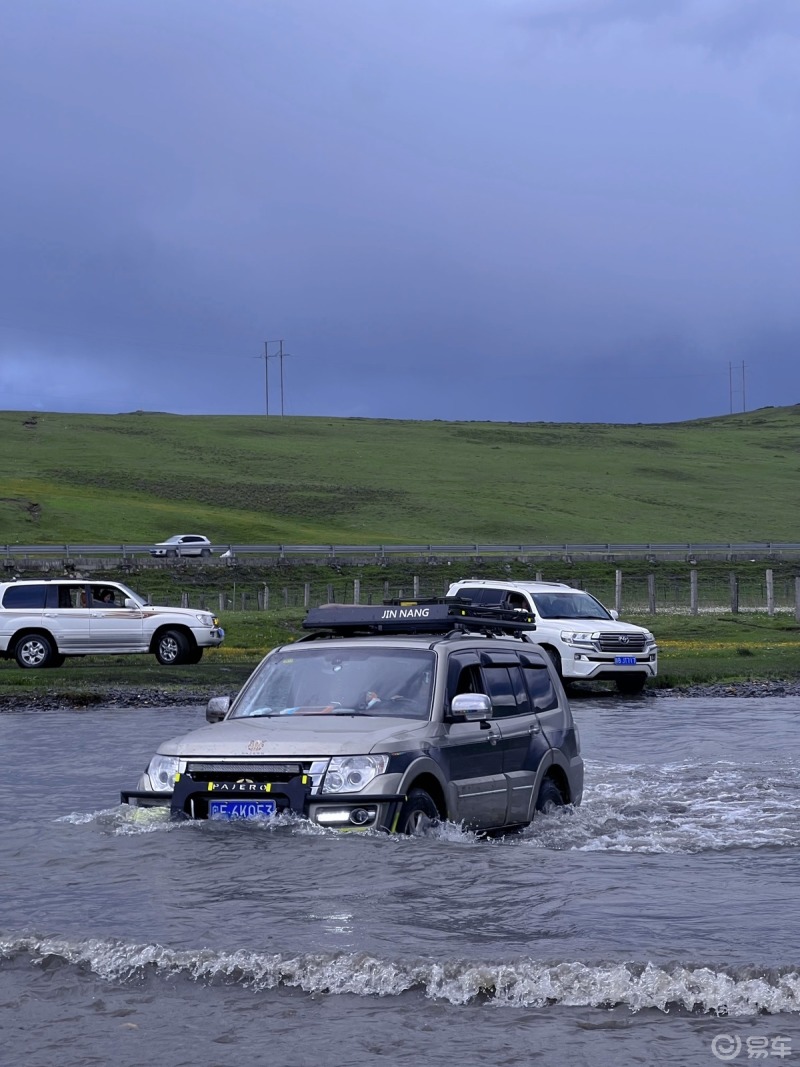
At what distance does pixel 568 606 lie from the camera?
1021 inches

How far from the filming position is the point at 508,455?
407 feet

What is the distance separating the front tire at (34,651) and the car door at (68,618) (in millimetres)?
200

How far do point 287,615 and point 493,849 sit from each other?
30818mm

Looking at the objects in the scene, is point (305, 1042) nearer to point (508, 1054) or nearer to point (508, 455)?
point (508, 1054)

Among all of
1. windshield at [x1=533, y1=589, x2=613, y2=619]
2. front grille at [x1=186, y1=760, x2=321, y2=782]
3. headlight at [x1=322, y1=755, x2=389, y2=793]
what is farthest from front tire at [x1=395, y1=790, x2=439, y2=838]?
windshield at [x1=533, y1=589, x2=613, y2=619]

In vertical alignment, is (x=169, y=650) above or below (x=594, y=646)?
below

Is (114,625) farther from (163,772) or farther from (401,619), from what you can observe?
(163,772)

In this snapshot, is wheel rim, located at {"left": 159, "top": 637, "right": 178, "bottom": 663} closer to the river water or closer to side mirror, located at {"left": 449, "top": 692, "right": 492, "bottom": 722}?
the river water

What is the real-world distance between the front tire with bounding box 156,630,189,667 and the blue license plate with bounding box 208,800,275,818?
19.5m

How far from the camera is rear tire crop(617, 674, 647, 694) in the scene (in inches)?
955

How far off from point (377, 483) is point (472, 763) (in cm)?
9516

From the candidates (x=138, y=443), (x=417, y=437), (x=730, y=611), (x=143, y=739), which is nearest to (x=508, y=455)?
(x=417, y=437)

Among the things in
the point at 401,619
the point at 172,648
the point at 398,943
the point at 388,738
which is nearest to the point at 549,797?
the point at 401,619

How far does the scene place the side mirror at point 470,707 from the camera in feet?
31.6
